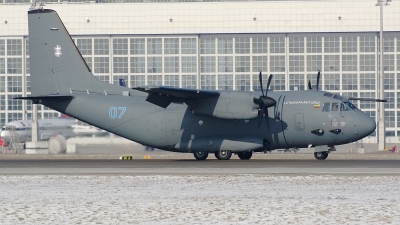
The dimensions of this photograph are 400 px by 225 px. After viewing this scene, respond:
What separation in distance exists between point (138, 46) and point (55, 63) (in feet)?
84.0

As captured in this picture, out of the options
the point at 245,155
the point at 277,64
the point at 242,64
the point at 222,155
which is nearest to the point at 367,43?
the point at 277,64

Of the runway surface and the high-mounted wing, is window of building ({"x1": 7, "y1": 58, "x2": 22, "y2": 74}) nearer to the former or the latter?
the high-mounted wing

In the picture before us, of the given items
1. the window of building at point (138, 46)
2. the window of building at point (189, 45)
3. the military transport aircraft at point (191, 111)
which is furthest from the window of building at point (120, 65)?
the military transport aircraft at point (191, 111)

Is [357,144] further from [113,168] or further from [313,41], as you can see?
[113,168]

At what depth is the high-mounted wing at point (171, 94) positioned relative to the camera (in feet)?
110

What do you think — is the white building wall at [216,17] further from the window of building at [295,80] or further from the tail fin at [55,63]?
the tail fin at [55,63]

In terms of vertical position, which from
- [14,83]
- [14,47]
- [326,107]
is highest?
[14,47]

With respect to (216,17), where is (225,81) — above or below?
below

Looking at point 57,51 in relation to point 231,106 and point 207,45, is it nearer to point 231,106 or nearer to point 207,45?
point 231,106

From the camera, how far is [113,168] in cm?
3009

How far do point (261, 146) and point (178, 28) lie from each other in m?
30.9

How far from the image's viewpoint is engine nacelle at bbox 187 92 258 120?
3416cm

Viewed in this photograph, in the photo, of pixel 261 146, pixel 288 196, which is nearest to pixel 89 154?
pixel 261 146

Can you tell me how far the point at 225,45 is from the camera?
207 ft
